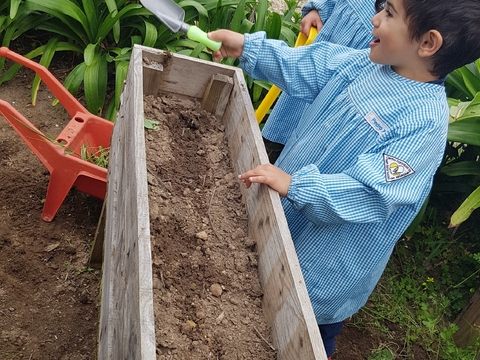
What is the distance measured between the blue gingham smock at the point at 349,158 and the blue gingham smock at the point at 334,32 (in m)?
0.34

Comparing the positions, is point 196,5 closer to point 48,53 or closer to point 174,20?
point 48,53

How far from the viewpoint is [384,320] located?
9.59ft

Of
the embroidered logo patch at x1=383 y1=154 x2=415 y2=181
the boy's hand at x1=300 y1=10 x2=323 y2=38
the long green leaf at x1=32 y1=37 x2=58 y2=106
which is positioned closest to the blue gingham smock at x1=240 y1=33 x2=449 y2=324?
the embroidered logo patch at x1=383 y1=154 x2=415 y2=181

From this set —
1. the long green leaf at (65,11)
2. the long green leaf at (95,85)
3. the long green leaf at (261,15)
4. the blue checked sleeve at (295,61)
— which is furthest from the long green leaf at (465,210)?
the long green leaf at (65,11)

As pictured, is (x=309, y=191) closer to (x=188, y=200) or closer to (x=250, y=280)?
(x=250, y=280)

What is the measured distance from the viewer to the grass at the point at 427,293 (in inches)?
111

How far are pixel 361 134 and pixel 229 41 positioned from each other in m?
0.66

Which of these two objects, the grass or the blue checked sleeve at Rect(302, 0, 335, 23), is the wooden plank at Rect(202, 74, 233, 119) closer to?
the blue checked sleeve at Rect(302, 0, 335, 23)

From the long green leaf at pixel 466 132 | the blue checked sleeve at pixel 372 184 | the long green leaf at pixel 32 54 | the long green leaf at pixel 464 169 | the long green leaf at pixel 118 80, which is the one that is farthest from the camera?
the long green leaf at pixel 32 54

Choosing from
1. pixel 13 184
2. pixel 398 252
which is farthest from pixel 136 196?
pixel 398 252

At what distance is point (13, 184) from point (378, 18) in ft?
6.88

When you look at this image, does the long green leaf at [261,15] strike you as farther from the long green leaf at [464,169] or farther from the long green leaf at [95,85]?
the long green leaf at [464,169]

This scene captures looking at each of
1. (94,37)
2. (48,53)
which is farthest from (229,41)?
(48,53)

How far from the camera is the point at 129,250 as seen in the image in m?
1.60
